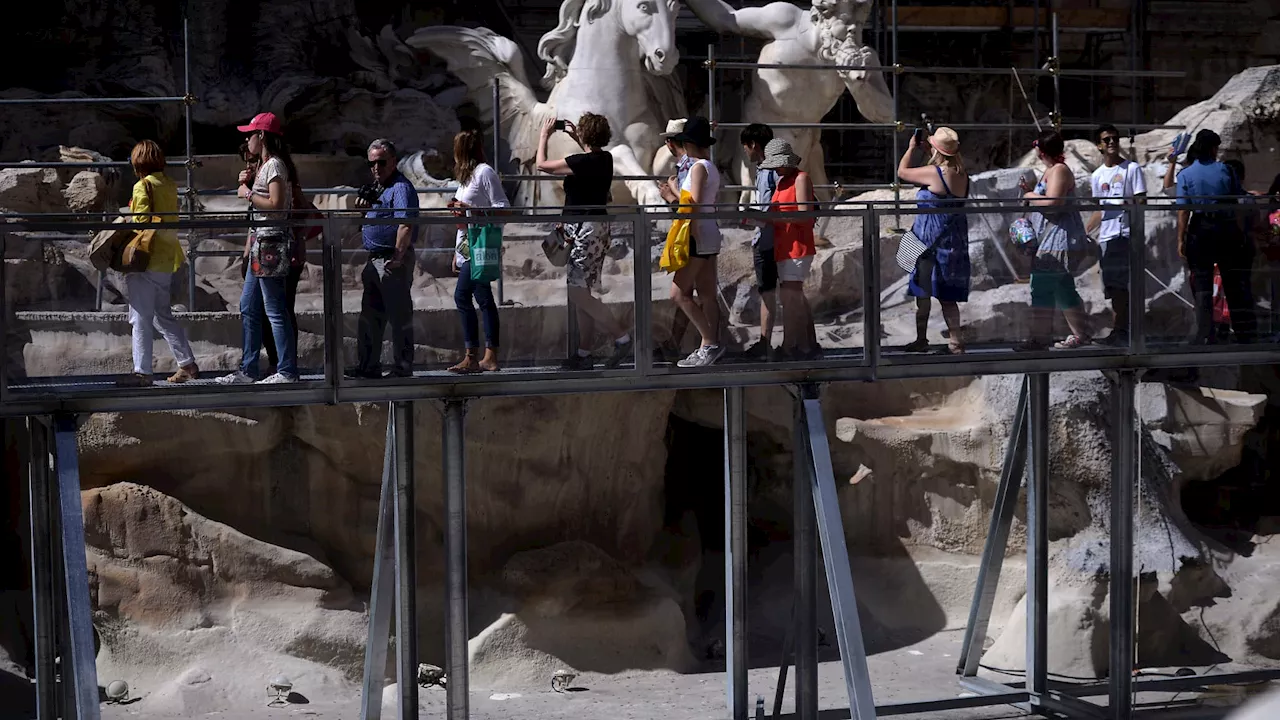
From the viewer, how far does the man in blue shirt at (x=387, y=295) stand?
675 cm

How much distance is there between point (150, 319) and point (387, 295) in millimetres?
897

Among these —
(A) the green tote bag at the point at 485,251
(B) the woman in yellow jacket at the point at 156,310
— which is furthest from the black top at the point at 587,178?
(B) the woman in yellow jacket at the point at 156,310

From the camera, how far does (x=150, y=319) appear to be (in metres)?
6.67

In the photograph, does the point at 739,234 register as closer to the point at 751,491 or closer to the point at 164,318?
the point at 164,318

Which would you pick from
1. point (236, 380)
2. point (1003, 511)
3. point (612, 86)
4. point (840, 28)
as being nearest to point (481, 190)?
point (236, 380)

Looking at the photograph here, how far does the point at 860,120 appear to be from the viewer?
15875 mm

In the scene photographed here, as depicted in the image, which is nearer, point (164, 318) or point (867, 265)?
point (164, 318)

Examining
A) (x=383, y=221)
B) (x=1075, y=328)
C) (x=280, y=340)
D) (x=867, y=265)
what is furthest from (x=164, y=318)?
(x=1075, y=328)

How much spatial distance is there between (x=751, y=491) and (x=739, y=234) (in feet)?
17.5

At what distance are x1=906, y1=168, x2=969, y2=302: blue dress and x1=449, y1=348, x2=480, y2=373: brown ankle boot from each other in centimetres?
193

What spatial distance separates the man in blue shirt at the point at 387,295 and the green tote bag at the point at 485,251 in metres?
0.24

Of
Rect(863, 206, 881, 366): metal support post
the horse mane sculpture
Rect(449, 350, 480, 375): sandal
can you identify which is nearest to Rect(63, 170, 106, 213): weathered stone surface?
the horse mane sculpture

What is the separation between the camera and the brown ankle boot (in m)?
6.96

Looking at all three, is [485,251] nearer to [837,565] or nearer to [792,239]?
[792,239]
